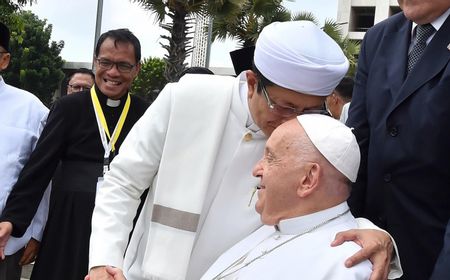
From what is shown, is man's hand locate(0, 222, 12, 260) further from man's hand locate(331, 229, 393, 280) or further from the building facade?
the building facade

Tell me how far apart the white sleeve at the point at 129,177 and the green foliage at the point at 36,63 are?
151 feet

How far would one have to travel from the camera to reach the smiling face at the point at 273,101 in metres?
2.31

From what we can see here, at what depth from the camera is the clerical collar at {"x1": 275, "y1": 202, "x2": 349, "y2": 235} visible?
2.07 m

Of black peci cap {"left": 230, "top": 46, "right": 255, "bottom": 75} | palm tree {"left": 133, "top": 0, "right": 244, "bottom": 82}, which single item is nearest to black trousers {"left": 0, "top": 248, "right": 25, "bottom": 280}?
black peci cap {"left": 230, "top": 46, "right": 255, "bottom": 75}

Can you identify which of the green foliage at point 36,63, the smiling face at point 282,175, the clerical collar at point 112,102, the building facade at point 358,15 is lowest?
the green foliage at point 36,63

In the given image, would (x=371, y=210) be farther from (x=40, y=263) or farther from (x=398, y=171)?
(x=40, y=263)

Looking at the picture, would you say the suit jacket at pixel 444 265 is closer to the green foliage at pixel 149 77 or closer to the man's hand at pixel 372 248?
the man's hand at pixel 372 248

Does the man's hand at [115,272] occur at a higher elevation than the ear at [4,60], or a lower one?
lower

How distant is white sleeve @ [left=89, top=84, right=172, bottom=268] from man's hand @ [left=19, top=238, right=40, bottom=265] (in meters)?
1.79

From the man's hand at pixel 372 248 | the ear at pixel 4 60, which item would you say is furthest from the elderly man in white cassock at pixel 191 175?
the ear at pixel 4 60

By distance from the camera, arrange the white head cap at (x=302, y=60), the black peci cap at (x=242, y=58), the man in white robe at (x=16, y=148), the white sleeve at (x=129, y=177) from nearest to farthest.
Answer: the white head cap at (x=302, y=60)
the white sleeve at (x=129, y=177)
the black peci cap at (x=242, y=58)
the man in white robe at (x=16, y=148)

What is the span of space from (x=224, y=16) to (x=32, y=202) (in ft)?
44.9

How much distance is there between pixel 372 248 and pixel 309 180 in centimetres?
28

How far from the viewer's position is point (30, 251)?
4.16 meters
